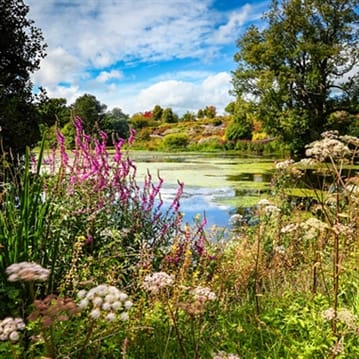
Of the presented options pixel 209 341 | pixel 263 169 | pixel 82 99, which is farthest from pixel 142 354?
pixel 82 99

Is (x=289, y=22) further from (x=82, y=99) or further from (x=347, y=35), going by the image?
(x=82, y=99)

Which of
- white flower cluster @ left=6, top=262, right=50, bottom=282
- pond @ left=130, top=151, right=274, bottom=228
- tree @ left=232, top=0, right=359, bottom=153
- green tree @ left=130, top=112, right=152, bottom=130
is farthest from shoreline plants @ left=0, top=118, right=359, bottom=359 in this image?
green tree @ left=130, top=112, right=152, bottom=130

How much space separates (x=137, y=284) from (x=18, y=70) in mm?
8986

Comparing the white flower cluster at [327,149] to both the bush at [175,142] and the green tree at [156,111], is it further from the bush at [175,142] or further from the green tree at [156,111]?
the green tree at [156,111]

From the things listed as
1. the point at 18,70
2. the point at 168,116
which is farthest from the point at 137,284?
the point at 168,116

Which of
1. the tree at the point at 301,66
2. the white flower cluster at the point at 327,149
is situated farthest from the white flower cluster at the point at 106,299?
the tree at the point at 301,66

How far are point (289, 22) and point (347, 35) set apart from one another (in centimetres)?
335

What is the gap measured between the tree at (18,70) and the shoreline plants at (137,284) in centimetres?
602

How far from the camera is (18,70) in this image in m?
10.2

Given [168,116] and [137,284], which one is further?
[168,116]

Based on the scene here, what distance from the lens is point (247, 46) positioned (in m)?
23.2

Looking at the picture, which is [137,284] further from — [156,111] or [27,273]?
[156,111]

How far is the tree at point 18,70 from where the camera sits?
29.9 feet

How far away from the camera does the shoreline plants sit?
5.25 feet
